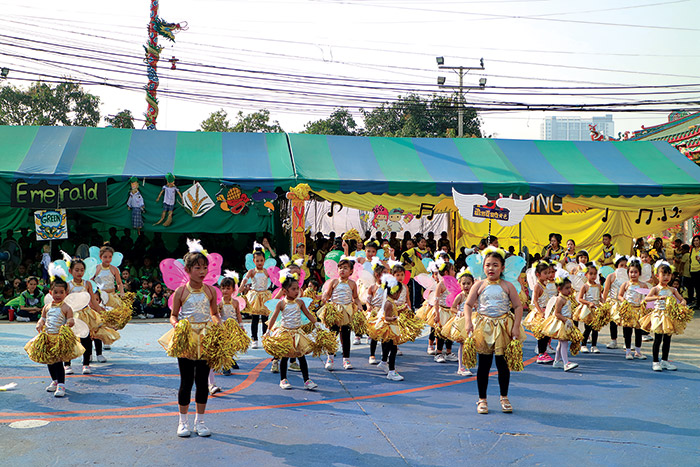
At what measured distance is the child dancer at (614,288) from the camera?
975 cm

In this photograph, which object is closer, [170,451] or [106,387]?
[170,451]

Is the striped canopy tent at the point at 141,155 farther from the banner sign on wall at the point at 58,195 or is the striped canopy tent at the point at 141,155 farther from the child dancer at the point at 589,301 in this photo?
the child dancer at the point at 589,301

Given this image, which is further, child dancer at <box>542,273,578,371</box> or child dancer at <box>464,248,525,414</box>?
child dancer at <box>542,273,578,371</box>

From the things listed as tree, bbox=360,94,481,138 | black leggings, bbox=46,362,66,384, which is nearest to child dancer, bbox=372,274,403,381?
black leggings, bbox=46,362,66,384

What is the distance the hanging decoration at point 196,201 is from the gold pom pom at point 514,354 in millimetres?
10016

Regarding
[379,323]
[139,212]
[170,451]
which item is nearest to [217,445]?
[170,451]

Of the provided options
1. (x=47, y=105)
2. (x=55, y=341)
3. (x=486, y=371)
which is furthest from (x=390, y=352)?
(x=47, y=105)

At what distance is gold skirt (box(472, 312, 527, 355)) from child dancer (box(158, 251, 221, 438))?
2599 millimetres

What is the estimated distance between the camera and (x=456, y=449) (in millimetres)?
5309

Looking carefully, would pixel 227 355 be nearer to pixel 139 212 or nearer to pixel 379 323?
pixel 379 323

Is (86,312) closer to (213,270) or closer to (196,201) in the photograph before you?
(213,270)

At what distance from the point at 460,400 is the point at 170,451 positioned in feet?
10.7

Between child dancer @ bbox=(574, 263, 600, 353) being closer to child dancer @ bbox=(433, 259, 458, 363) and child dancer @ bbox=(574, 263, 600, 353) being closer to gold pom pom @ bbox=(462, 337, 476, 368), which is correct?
child dancer @ bbox=(433, 259, 458, 363)

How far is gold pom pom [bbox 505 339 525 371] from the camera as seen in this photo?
6.32 m
